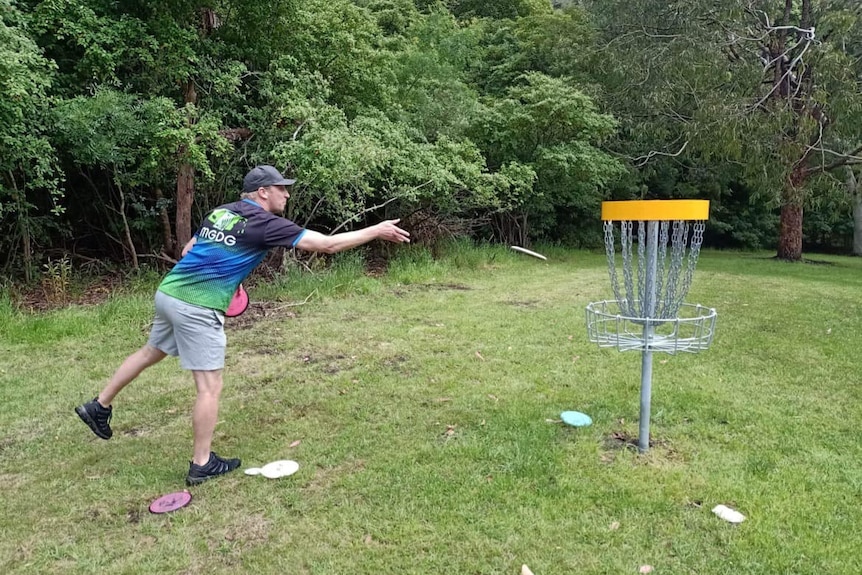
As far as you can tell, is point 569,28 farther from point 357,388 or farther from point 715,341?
point 357,388

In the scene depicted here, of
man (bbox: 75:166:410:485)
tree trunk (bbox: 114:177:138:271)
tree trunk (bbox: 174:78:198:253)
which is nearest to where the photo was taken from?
man (bbox: 75:166:410:485)

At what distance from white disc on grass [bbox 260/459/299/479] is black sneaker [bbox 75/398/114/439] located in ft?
2.84

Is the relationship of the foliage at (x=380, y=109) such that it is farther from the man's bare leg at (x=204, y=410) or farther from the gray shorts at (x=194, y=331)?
the man's bare leg at (x=204, y=410)

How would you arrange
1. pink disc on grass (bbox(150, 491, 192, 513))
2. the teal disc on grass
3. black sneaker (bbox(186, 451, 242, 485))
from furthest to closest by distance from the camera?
the teal disc on grass < black sneaker (bbox(186, 451, 242, 485)) < pink disc on grass (bbox(150, 491, 192, 513))

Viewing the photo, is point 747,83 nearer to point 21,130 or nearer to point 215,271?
point 21,130

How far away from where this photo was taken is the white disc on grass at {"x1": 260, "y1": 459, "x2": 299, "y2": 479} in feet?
9.08

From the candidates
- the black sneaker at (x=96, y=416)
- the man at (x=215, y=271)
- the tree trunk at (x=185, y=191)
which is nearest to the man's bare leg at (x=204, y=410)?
the man at (x=215, y=271)

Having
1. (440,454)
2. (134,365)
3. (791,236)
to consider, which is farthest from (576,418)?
(791,236)

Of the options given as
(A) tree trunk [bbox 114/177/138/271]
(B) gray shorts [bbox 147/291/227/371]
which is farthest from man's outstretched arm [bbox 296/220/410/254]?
(A) tree trunk [bbox 114/177/138/271]

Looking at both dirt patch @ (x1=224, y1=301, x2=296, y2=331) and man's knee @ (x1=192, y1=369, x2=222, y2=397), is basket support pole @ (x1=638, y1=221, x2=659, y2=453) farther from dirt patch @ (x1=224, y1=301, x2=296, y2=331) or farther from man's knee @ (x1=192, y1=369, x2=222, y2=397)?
dirt patch @ (x1=224, y1=301, x2=296, y2=331)

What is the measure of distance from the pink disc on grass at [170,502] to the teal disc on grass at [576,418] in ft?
6.43

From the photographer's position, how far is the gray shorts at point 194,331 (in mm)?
2635

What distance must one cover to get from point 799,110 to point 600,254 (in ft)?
17.4

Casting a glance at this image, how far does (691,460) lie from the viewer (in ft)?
9.37
